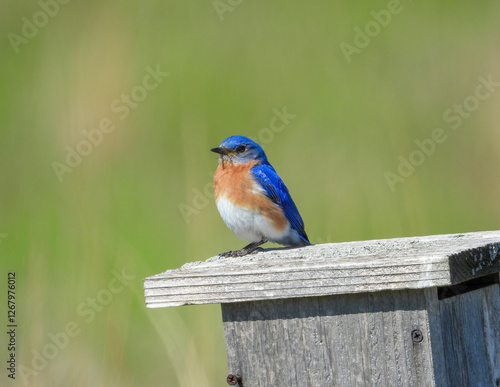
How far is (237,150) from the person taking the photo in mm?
4762

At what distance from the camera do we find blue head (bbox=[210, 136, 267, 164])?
4.73 metres

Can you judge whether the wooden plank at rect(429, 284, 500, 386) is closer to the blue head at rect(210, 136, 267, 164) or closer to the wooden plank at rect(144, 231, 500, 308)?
the wooden plank at rect(144, 231, 500, 308)

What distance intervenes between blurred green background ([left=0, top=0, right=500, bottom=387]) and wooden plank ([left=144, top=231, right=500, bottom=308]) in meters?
1.47

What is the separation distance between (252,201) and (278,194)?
19 centimetres

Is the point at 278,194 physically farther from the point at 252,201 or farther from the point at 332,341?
the point at 332,341

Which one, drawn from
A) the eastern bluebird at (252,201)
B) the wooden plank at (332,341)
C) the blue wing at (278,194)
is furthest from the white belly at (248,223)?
the wooden plank at (332,341)

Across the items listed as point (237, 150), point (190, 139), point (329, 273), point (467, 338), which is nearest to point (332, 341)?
point (329, 273)

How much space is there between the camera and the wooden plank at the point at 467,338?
2.79 metres

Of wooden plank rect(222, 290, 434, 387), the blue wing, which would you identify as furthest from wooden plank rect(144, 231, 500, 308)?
the blue wing

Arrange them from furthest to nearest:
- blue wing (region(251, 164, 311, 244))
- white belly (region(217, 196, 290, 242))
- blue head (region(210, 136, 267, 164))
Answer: blue head (region(210, 136, 267, 164)) → blue wing (region(251, 164, 311, 244)) → white belly (region(217, 196, 290, 242))

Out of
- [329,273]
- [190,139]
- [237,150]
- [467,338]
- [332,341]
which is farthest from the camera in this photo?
[190,139]

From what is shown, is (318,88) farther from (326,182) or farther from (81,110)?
(81,110)

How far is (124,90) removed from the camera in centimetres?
591

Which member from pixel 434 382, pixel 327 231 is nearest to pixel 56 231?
pixel 327 231
